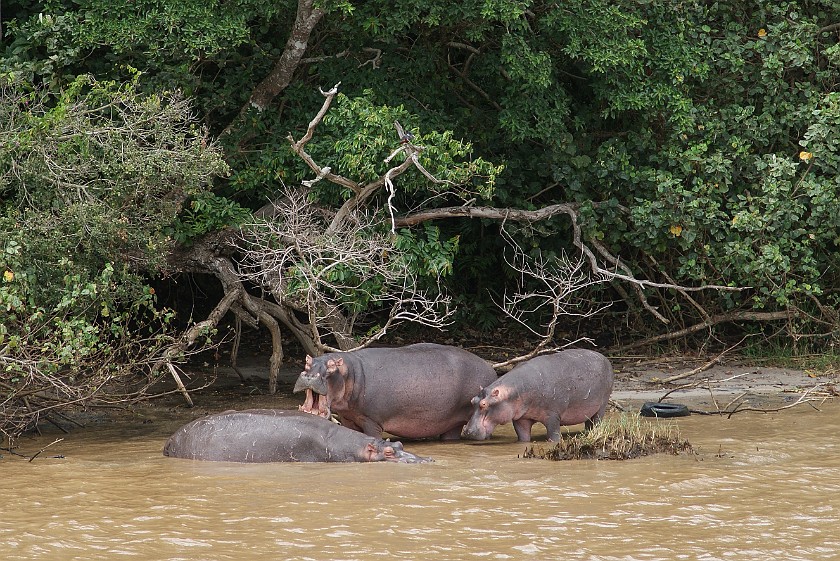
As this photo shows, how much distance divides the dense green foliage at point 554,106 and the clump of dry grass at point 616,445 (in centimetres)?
375

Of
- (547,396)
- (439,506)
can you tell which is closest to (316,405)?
(547,396)

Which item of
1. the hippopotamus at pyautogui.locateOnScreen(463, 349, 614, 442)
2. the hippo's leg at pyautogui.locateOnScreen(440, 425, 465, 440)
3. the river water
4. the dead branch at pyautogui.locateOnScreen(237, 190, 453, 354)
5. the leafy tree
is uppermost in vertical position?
the leafy tree

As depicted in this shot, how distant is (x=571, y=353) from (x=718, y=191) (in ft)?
13.6

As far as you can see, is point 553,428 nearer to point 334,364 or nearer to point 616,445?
point 616,445

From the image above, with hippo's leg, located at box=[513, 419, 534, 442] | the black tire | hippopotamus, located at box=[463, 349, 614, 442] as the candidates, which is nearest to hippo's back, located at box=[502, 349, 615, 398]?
hippopotamus, located at box=[463, 349, 614, 442]

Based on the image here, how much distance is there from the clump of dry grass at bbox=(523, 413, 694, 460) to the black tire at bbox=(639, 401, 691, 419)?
1.81m

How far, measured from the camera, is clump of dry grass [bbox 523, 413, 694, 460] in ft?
28.9

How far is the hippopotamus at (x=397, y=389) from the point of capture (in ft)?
31.5

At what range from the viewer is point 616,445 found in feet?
28.9

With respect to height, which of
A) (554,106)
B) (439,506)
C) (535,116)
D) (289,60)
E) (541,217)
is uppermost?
(289,60)

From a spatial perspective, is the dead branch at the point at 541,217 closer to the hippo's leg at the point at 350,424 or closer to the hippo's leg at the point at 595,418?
the hippo's leg at the point at 595,418

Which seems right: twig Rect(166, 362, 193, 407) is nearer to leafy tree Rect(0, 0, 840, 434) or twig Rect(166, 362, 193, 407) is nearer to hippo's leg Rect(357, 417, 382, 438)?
leafy tree Rect(0, 0, 840, 434)

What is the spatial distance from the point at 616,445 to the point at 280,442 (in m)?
2.59

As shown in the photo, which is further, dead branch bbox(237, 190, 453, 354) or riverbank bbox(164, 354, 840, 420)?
riverbank bbox(164, 354, 840, 420)
